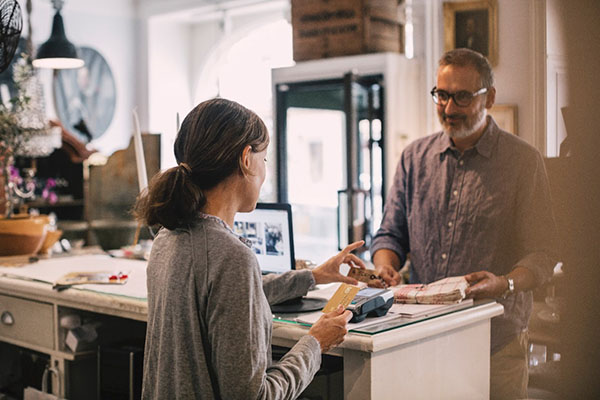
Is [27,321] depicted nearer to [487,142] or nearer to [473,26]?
[487,142]

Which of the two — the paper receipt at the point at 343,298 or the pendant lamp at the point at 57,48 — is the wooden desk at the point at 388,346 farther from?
the pendant lamp at the point at 57,48

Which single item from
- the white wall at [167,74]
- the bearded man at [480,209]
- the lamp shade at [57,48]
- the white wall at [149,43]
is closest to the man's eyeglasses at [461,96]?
the bearded man at [480,209]

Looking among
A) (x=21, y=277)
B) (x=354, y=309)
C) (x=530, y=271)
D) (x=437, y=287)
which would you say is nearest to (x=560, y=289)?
(x=354, y=309)

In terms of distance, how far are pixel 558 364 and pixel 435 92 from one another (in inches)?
84.8

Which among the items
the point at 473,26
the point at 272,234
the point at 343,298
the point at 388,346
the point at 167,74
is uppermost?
the point at 167,74

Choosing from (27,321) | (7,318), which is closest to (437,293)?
(27,321)

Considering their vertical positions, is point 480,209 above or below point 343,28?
below

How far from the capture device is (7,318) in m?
2.73

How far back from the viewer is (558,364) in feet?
1.39

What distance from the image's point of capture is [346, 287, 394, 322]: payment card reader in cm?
176

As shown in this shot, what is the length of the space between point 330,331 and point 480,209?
1.11 m

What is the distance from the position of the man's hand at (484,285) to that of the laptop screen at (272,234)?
60cm

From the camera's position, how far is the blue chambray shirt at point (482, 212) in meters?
2.38

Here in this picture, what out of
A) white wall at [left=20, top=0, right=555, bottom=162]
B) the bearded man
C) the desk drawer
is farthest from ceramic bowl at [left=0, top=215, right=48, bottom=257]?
white wall at [left=20, top=0, right=555, bottom=162]
